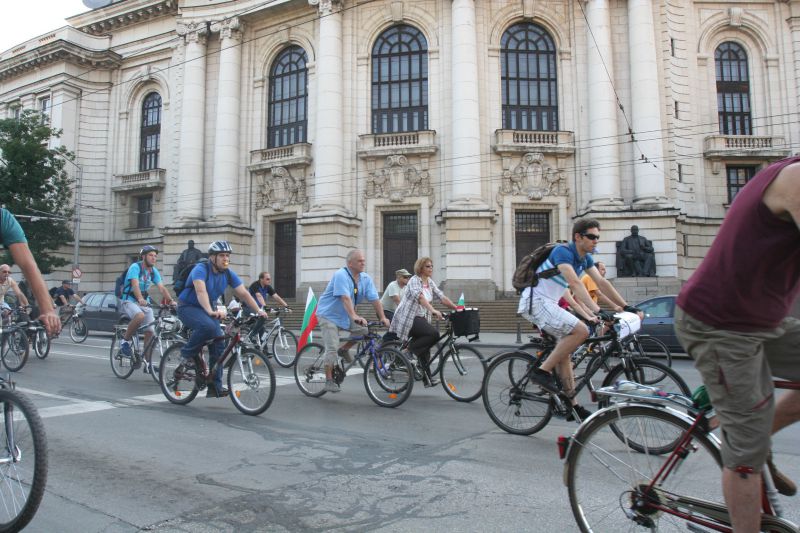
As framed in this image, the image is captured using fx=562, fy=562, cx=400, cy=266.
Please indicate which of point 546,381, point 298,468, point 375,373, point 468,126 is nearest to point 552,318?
point 546,381

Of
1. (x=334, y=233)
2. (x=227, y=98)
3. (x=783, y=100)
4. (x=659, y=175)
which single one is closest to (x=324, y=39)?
(x=227, y=98)

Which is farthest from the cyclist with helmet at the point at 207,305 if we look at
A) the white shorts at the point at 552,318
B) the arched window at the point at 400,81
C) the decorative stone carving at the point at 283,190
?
the arched window at the point at 400,81

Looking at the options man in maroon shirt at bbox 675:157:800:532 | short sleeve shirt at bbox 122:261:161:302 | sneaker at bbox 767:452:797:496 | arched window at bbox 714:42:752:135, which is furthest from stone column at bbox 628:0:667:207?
man in maroon shirt at bbox 675:157:800:532

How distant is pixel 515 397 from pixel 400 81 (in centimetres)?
2479

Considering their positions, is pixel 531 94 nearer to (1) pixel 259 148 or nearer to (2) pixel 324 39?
(2) pixel 324 39

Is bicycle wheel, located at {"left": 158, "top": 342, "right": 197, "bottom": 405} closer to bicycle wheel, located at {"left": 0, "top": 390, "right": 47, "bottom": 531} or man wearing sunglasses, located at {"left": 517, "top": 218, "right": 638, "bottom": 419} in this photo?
bicycle wheel, located at {"left": 0, "top": 390, "right": 47, "bottom": 531}

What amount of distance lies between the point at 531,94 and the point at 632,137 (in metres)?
5.35

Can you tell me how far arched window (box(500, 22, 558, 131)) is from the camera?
27500 mm

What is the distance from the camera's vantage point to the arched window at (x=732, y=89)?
2848cm

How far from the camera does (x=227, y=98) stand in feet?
98.4

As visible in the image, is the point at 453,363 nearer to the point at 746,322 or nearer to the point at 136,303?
the point at 746,322

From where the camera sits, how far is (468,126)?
25.7 meters

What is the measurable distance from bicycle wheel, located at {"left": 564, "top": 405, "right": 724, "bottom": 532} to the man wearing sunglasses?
2.47 m

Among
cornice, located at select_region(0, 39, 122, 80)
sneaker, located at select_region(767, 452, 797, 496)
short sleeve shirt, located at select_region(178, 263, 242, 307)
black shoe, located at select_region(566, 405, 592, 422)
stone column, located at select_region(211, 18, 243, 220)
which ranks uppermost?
cornice, located at select_region(0, 39, 122, 80)
